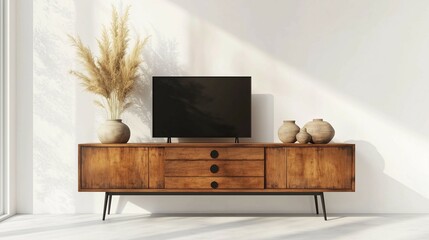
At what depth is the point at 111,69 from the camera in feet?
12.2

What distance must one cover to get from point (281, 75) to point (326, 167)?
0.95m

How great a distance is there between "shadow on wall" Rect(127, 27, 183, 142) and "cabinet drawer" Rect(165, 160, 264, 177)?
2.11ft

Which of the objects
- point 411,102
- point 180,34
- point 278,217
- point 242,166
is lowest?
point 278,217

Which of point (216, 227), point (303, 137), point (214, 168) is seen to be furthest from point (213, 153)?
point (303, 137)

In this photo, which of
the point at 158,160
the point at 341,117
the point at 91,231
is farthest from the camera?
the point at 341,117

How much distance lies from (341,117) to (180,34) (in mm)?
1599

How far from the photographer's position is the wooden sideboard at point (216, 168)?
137 inches

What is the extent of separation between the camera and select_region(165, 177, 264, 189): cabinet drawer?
3484mm

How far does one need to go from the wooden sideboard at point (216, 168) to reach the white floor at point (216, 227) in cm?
26

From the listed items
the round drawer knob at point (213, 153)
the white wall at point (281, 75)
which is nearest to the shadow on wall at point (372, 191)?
the white wall at point (281, 75)

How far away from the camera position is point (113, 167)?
3469mm

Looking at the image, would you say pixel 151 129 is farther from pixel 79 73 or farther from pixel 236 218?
pixel 236 218

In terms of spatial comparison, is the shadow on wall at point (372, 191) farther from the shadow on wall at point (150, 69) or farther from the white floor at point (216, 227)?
the shadow on wall at point (150, 69)

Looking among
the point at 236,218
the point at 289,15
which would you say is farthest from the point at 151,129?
the point at 289,15
